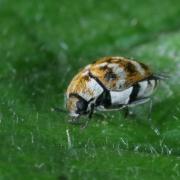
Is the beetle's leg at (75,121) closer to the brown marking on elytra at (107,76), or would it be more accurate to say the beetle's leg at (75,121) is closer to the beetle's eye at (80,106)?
the beetle's eye at (80,106)

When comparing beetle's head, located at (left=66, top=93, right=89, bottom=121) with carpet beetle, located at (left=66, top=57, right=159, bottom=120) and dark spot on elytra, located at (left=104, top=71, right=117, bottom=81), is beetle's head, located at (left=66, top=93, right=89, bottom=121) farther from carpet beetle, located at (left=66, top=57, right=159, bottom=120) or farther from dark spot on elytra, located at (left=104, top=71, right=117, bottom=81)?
dark spot on elytra, located at (left=104, top=71, right=117, bottom=81)

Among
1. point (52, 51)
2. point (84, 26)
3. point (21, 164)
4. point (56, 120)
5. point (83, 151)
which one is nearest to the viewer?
point (21, 164)

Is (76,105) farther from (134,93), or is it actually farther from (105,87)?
(134,93)

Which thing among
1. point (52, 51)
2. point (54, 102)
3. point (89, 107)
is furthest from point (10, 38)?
point (89, 107)

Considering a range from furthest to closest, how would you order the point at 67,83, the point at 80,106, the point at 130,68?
the point at 67,83, the point at 130,68, the point at 80,106

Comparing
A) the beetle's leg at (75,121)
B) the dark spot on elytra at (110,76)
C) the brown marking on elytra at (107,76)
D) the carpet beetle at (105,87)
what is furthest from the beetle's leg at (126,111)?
the beetle's leg at (75,121)

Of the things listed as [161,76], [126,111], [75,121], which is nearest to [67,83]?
[161,76]

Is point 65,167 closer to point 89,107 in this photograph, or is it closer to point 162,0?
point 89,107
